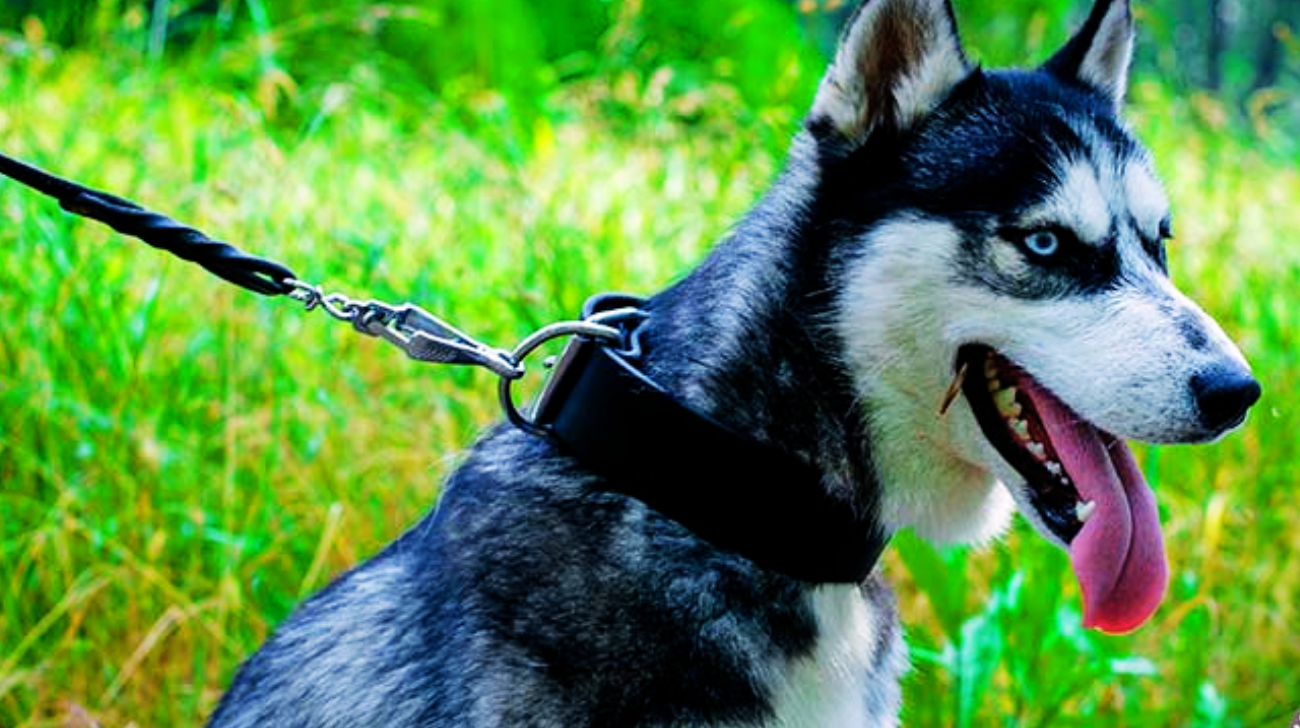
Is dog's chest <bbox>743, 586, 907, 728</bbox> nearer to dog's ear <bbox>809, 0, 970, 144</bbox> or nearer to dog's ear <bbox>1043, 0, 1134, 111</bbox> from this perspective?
dog's ear <bbox>809, 0, 970, 144</bbox>

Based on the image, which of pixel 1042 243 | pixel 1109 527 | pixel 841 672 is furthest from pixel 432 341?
pixel 1109 527

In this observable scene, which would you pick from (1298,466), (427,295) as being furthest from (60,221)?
(1298,466)

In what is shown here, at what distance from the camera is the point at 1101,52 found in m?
2.68

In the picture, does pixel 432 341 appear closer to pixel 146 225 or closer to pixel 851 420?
pixel 146 225

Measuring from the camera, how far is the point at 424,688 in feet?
7.75

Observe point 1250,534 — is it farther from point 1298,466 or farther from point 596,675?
point 596,675

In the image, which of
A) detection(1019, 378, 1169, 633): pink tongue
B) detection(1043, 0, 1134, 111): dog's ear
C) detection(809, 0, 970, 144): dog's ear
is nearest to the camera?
detection(1019, 378, 1169, 633): pink tongue

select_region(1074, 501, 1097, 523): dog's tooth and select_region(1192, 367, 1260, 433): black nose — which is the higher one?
select_region(1192, 367, 1260, 433): black nose

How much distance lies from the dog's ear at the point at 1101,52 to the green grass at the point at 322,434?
1.74ft

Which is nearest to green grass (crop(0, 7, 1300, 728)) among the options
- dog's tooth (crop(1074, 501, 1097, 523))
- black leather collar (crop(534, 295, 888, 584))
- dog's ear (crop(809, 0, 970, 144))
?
dog's ear (crop(809, 0, 970, 144))

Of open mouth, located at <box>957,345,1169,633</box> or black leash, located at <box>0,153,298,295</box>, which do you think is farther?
black leash, located at <box>0,153,298,295</box>

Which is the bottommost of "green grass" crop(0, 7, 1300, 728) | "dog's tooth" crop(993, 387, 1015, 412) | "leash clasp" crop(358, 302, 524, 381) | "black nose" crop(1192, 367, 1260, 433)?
"green grass" crop(0, 7, 1300, 728)

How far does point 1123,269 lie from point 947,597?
1.35 meters

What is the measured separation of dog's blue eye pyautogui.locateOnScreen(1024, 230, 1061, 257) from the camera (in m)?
2.33
